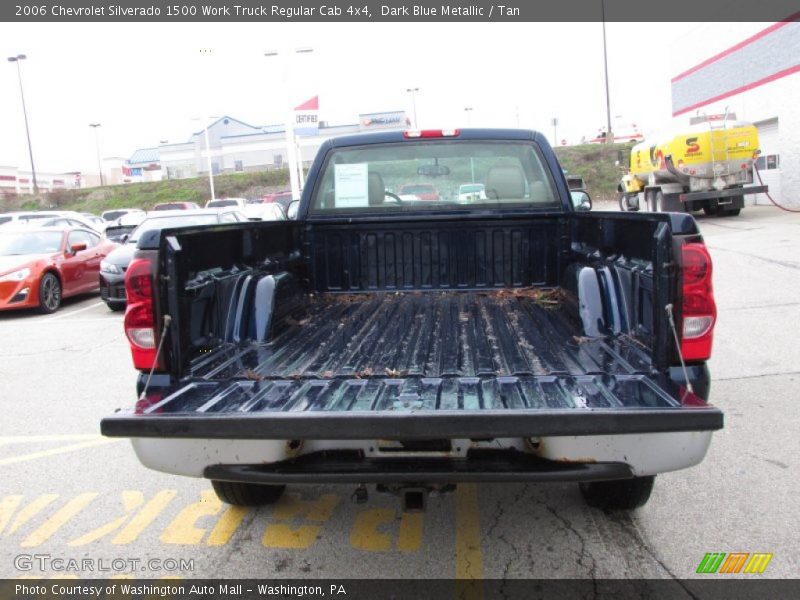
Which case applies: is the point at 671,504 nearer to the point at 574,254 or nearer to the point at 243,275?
the point at 574,254

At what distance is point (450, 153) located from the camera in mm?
5047

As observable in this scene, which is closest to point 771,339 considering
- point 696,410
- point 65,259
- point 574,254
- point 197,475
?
point 574,254

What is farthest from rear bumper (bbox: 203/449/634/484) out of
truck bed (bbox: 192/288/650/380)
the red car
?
the red car

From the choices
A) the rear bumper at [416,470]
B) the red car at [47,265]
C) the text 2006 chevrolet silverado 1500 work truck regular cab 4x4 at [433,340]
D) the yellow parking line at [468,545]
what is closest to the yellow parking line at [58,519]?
the text 2006 chevrolet silverado 1500 work truck regular cab 4x4 at [433,340]

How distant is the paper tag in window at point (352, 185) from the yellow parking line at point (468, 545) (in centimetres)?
226

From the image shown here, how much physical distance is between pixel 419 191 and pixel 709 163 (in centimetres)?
1643

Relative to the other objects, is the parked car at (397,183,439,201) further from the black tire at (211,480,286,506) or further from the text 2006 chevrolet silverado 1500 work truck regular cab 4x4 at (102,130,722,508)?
the black tire at (211,480,286,506)

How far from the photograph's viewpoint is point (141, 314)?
2.96 meters

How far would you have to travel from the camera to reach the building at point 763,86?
20766mm

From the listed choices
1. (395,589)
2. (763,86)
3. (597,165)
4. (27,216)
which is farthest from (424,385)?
(597,165)

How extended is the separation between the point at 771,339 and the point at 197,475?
21.1 ft

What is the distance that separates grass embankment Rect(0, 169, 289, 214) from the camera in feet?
181

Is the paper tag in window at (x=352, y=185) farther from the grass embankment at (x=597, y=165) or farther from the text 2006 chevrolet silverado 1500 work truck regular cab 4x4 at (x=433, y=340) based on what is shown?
the grass embankment at (x=597, y=165)

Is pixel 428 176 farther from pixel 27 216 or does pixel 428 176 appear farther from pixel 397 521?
pixel 27 216
